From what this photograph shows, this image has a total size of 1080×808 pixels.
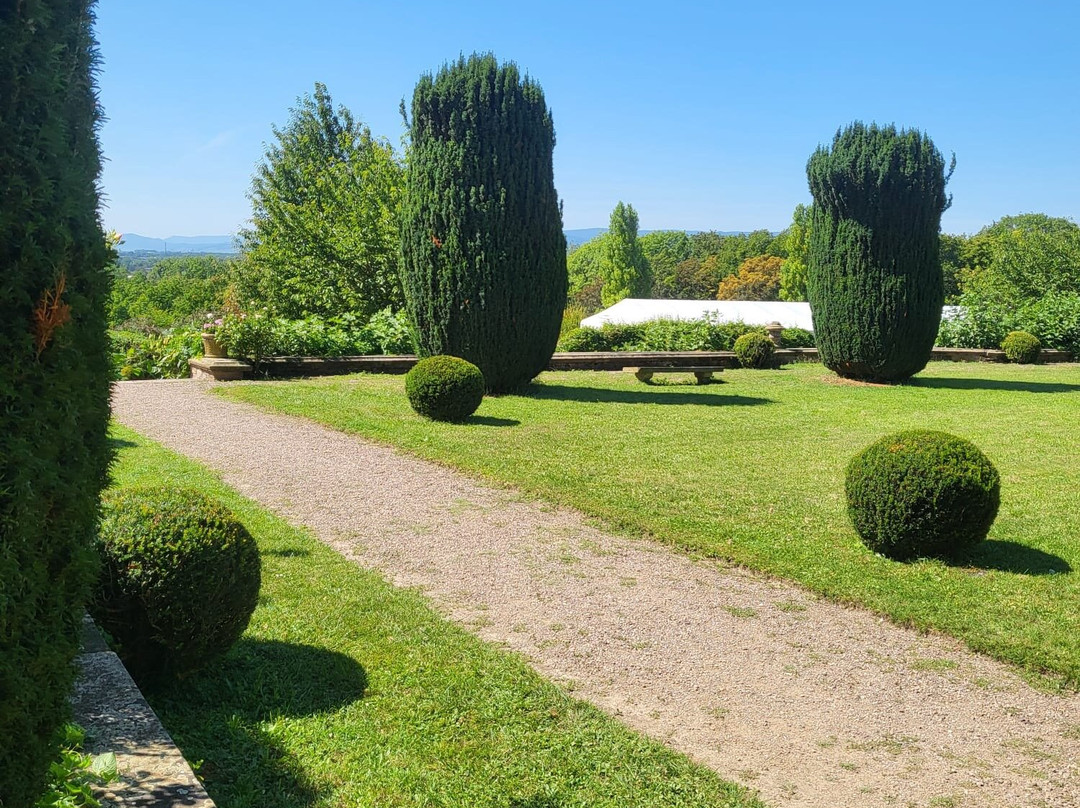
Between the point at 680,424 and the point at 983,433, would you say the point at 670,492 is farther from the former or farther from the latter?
the point at 983,433

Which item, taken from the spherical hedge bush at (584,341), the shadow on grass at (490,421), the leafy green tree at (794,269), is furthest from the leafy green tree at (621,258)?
the shadow on grass at (490,421)

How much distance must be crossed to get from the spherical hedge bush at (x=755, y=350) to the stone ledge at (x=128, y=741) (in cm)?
1853

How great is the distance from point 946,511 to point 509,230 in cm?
872

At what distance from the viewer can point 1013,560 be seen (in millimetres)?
5977

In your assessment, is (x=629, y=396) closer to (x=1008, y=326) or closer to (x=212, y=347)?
(x=212, y=347)

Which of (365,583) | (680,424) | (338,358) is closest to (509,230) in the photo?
(680,424)

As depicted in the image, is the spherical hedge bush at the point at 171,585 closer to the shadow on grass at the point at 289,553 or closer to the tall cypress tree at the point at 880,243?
the shadow on grass at the point at 289,553

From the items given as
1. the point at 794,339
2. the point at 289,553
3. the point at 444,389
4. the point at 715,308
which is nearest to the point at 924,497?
the point at 289,553

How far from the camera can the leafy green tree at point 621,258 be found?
219 ft

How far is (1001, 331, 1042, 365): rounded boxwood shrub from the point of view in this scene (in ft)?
73.5

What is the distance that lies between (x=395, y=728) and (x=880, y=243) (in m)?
15.0

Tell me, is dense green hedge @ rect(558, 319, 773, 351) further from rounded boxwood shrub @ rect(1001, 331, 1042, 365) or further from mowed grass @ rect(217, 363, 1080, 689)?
rounded boxwood shrub @ rect(1001, 331, 1042, 365)

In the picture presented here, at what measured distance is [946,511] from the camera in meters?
5.75

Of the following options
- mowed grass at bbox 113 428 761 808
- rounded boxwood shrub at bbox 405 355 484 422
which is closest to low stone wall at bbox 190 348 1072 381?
rounded boxwood shrub at bbox 405 355 484 422
